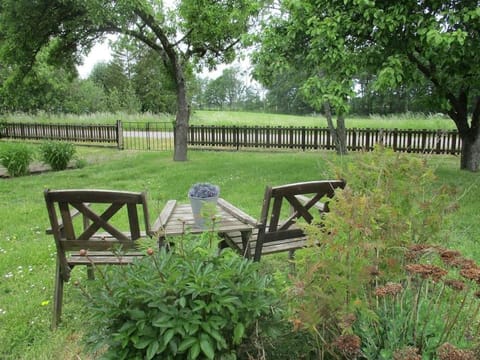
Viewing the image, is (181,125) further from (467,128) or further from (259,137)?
(467,128)

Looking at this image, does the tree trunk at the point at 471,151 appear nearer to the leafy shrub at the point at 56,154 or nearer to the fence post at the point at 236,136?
the fence post at the point at 236,136

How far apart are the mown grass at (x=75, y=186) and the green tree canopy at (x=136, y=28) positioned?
2.47m

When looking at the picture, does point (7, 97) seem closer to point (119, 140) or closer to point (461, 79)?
point (119, 140)

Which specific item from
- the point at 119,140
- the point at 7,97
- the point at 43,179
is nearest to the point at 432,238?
the point at 43,179

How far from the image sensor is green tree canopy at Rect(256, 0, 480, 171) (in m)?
5.21

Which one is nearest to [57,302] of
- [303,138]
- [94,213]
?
[94,213]

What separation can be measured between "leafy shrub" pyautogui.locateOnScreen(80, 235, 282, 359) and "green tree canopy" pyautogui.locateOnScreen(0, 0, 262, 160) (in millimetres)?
7745

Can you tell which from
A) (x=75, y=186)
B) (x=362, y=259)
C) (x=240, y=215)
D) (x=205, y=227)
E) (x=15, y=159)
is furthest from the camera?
(x=15, y=159)

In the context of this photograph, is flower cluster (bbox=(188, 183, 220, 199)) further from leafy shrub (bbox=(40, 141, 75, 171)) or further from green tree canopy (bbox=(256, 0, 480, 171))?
leafy shrub (bbox=(40, 141, 75, 171))

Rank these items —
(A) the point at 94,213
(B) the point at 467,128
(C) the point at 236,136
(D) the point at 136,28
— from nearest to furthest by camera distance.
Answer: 1. (A) the point at 94,213
2. (B) the point at 467,128
3. (D) the point at 136,28
4. (C) the point at 236,136

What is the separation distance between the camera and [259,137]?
580 inches

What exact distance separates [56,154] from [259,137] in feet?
23.4

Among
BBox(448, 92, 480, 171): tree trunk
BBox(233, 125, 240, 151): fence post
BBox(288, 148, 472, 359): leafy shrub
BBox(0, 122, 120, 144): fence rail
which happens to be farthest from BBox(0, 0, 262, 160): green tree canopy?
BBox(288, 148, 472, 359): leafy shrub

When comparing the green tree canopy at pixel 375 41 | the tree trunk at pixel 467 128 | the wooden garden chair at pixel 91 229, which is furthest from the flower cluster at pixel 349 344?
the tree trunk at pixel 467 128
